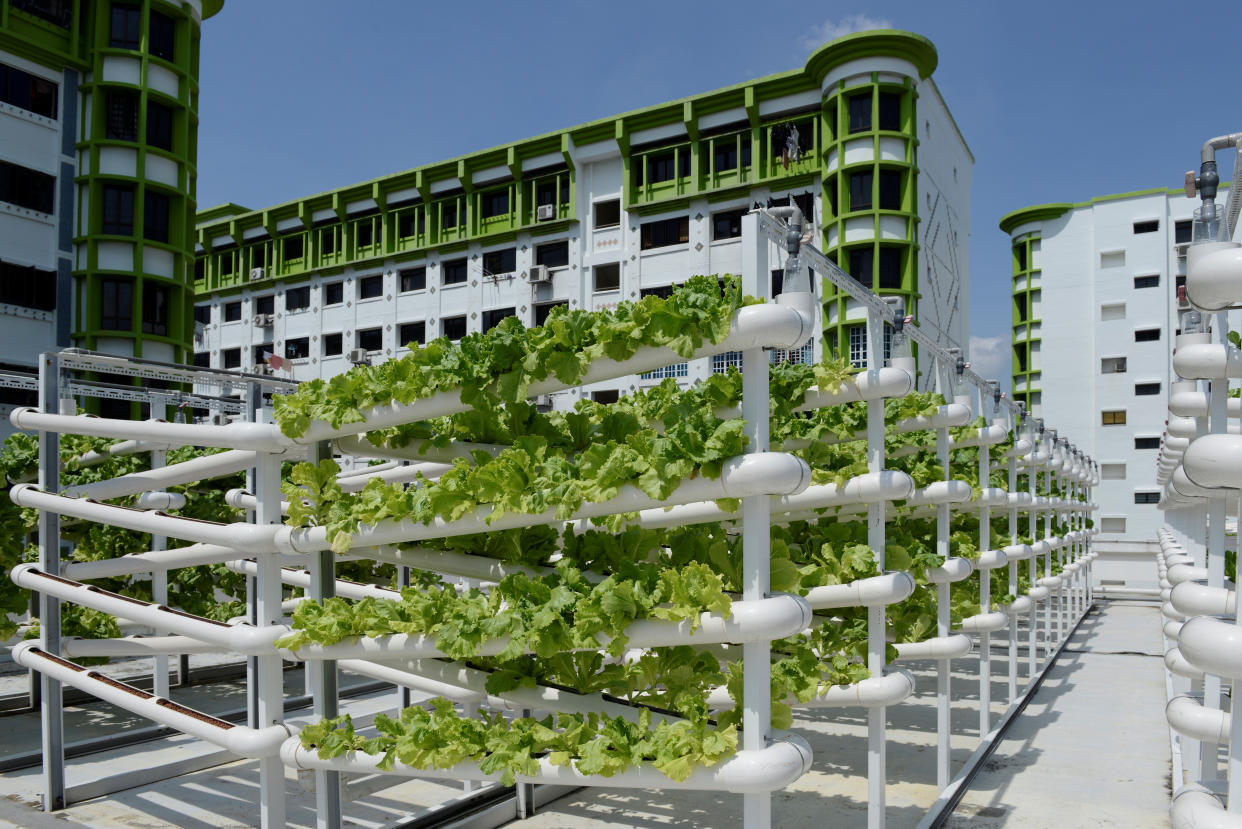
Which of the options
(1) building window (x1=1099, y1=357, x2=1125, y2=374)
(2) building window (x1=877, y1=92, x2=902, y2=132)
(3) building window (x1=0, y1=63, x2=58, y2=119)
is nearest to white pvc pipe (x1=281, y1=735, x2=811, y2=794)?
(2) building window (x1=877, y1=92, x2=902, y2=132)

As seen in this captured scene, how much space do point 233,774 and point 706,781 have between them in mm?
6667

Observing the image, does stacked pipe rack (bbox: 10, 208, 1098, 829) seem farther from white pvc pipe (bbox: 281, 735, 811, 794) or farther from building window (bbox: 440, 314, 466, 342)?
building window (bbox: 440, 314, 466, 342)

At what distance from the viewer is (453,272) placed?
114 ft

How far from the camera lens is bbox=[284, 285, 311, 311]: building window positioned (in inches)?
1513

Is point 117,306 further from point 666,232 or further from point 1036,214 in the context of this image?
point 1036,214

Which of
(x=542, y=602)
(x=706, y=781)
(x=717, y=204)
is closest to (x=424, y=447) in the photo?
(x=542, y=602)

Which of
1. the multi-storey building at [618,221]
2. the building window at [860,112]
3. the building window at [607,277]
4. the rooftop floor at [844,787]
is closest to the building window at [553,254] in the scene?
the multi-storey building at [618,221]

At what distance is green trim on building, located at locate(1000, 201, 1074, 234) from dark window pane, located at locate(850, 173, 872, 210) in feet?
71.9

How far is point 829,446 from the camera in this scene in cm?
829

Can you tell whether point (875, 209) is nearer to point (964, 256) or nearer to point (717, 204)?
point (717, 204)

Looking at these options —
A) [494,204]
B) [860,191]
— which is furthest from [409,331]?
[860,191]

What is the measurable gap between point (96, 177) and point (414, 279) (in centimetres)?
1209

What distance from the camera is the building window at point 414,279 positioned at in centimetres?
3534

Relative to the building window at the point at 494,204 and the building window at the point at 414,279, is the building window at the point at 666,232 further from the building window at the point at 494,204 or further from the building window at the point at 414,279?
the building window at the point at 414,279
